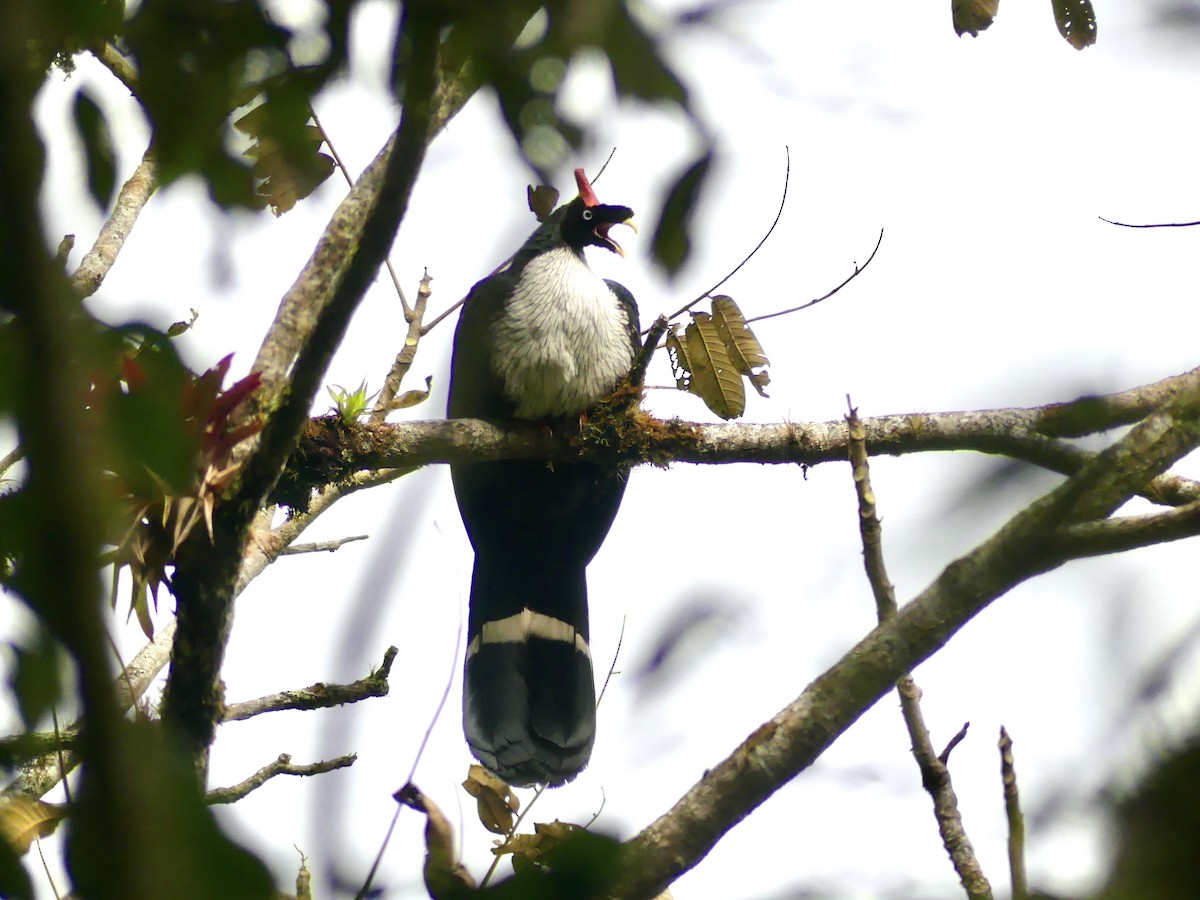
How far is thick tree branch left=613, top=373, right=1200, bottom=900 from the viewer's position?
1469mm

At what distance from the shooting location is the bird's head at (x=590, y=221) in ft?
Result: 17.2

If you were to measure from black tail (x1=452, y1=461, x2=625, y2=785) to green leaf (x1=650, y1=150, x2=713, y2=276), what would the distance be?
2.86 meters

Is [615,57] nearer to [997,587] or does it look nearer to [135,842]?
[997,587]

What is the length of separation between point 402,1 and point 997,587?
99 cm

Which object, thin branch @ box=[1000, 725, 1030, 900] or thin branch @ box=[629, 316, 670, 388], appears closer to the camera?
thin branch @ box=[1000, 725, 1030, 900]

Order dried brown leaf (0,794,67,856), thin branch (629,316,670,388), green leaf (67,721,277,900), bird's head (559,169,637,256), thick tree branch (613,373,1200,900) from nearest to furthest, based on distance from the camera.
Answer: green leaf (67,721,277,900)
thick tree branch (613,373,1200,900)
dried brown leaf (0,794,67,856)
thin branch (629,316,670,388)
bird's head (559,169,637,256)

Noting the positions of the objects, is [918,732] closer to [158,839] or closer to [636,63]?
[636,63]

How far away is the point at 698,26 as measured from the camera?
50.9 inches

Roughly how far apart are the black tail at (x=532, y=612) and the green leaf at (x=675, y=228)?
2.86m

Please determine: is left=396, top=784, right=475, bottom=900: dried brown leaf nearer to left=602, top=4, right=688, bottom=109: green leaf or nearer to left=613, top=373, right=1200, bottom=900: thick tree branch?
left=613, top=373, right=1200, bottom=900: thick tree branch

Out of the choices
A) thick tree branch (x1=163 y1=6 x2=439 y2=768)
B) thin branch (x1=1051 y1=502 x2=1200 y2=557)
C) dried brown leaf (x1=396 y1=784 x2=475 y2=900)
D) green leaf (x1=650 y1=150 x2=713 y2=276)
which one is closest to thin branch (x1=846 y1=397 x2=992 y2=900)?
thin branch (x1=1051 y1=502 x2=1200 y2=557)

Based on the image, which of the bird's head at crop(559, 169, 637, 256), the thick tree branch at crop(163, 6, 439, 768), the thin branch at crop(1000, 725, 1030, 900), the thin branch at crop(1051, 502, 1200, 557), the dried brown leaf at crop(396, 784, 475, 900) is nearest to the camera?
the thin branch at crop(1000, 725, 1030, 900)

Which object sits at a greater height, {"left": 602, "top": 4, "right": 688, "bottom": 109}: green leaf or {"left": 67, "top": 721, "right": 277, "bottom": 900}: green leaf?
{"left": 602, "top": 4, "right": 688, "bottom": 109}: green leaf

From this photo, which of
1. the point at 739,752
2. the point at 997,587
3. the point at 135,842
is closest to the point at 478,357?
the point at 739,752
